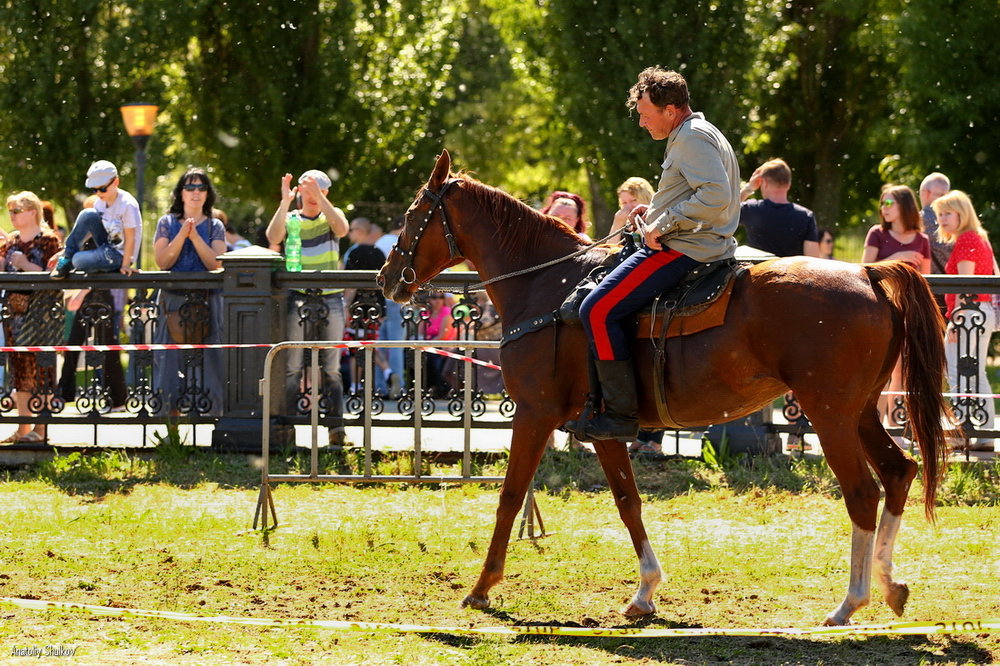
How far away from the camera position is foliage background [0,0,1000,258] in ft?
73.6

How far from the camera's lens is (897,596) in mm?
7012

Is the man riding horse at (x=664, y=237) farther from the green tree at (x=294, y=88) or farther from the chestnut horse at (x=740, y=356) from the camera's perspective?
the green tree at (x=294, y=88)

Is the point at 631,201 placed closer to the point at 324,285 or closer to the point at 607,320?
the point at 324,285

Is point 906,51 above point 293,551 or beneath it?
above

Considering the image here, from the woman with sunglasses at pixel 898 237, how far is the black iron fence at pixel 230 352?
0.66 meters

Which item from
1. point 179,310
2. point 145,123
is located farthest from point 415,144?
point 179,310

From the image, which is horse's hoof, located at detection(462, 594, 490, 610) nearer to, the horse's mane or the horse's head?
the horse's head

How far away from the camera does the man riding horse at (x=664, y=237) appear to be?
7.02m

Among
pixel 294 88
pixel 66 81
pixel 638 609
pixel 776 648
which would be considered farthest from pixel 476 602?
pixel 66 81

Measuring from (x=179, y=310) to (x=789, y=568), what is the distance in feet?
20.4

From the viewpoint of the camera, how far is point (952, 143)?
2208cm

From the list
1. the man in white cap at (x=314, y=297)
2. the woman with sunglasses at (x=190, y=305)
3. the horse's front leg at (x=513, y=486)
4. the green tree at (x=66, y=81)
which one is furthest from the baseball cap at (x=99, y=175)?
the green tree at (x=66, y=81)

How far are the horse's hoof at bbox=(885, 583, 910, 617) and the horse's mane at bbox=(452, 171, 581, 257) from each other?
2.42 metres

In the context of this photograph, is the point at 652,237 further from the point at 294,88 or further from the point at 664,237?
the point at 294,88
